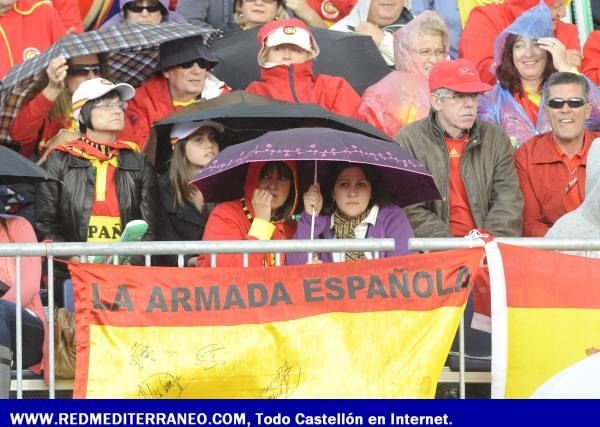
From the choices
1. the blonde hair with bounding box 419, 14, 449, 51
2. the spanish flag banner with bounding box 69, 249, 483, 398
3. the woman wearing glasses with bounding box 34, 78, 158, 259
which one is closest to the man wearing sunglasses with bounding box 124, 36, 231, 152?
the woman wearing glasses with bounding box 34, 78, 158, 259

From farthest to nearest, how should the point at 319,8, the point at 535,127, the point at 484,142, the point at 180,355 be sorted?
1. the point at 319,8
2. the point at 535,127
3. the point at 484,142
4. the point at 180,355

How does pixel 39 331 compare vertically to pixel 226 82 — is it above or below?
below

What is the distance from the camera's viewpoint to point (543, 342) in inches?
352

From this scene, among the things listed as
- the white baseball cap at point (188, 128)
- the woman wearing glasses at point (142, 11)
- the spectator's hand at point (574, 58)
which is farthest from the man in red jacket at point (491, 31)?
the white baseball cap at point (188, 128)

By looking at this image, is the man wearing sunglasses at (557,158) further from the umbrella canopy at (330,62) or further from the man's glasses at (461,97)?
the umbrella canopy at (330,62)

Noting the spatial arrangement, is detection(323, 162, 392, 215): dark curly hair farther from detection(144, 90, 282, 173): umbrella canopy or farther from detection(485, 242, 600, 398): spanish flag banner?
detection(485, 242, 600, 398): spanish flag banner

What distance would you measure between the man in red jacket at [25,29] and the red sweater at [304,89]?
150cm

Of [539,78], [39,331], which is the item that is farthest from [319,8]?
[39,331]

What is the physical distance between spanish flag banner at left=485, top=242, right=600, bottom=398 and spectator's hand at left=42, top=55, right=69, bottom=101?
3620mm

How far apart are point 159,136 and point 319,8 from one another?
3011 mm

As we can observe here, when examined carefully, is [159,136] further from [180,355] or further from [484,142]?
[180,355]

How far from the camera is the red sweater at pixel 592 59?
13383 millimetres

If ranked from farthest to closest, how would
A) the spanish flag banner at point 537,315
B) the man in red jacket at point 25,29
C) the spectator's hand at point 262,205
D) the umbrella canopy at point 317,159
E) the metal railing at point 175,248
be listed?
the man in red jacket at point 25,29 < the spectator's hand at point 262,205 < the umbrella canopy at point 317,159 < the spanish flag banner at point 537,315 < the metal railing at point 175,248

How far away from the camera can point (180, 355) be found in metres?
8.81
